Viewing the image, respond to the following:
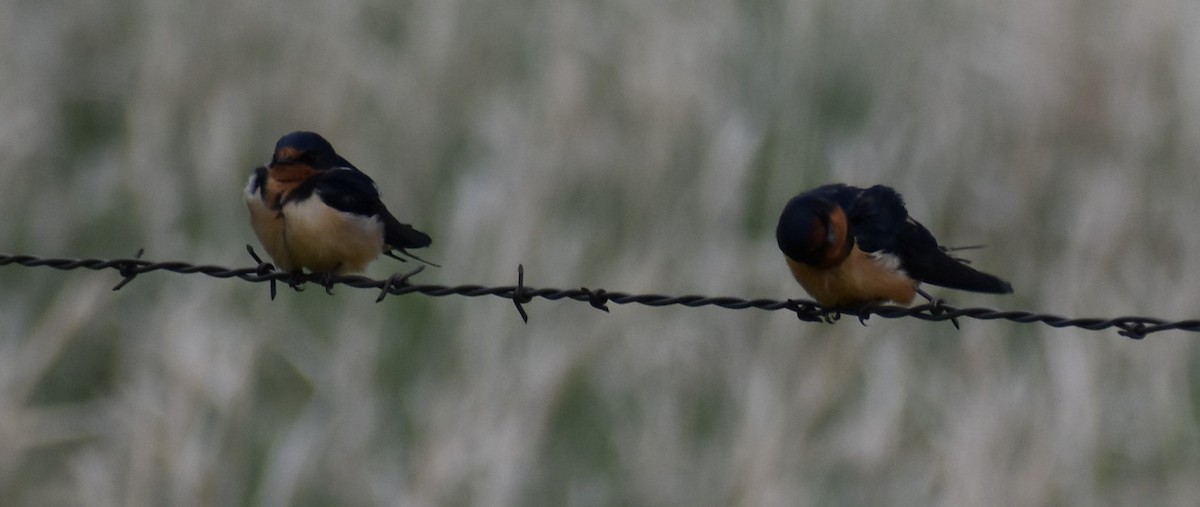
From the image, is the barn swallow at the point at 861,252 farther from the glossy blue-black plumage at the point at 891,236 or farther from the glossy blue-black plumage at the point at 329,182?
the glossy blue-black plumage at the point at 329,182

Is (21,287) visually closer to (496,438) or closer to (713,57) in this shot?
(496,438)

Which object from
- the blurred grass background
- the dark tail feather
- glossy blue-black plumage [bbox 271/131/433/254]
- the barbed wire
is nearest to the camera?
the barbed wire

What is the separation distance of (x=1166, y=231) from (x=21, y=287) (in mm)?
3466

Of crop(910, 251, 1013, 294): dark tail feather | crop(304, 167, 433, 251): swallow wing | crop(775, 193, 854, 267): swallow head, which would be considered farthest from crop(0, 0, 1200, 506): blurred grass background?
Result: crop(775, 193, 854, 267): swallow head

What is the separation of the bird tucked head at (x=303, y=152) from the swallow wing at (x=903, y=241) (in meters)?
1.06

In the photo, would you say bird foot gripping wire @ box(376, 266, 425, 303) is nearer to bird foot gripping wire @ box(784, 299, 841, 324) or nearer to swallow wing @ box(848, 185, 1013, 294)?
bird foot gripping wire @ box(784, 299, 841, 324)

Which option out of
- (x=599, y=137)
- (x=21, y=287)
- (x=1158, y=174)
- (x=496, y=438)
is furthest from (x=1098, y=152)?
(x=21, y=287)

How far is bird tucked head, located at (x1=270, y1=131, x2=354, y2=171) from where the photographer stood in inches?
128

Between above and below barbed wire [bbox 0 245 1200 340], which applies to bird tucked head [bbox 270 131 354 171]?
above

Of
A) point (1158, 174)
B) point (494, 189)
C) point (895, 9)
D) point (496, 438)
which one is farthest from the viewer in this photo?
point (895, 9)

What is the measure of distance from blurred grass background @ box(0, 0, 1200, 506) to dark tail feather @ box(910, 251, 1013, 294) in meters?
0.85

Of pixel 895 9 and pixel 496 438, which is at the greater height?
pixel 895 9

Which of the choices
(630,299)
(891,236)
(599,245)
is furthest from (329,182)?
(599,245)

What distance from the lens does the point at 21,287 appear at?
4.94 m
